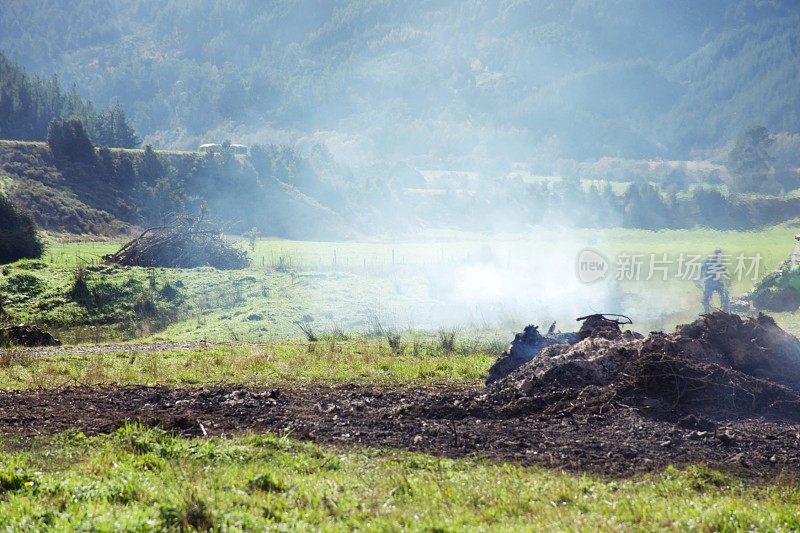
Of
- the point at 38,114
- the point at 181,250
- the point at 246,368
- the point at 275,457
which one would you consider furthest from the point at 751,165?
the point at 275,457

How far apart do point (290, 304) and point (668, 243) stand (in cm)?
5298

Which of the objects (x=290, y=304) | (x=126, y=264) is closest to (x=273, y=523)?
(x=290, y=304)

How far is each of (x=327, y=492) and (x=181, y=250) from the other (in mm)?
41726

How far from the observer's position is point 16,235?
4528 centimetres

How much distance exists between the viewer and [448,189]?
127m

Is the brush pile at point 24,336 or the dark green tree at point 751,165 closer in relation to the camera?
the brush pile at point 24,336

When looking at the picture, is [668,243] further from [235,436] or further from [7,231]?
[235,436]

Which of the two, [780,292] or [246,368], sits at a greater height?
[780,292]

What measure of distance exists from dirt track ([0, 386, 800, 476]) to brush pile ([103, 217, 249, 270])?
33.0 metres

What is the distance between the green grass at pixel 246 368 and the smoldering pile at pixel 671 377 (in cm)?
313

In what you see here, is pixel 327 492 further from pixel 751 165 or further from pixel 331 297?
pixel 751 165

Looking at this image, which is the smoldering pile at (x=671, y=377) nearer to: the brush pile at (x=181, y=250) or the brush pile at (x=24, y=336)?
the brush pile at (x=24, y=336)

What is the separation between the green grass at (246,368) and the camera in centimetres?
1712

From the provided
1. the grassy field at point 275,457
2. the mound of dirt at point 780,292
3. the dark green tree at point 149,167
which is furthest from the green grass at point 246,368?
the dark green tree at point 149,167
